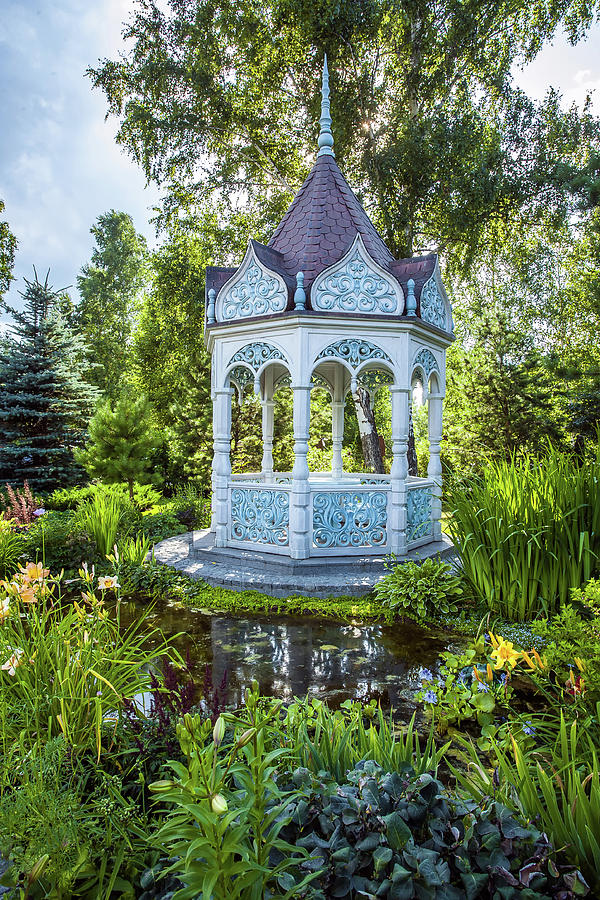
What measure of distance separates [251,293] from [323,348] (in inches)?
47.4

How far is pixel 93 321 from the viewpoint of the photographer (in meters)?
27.7

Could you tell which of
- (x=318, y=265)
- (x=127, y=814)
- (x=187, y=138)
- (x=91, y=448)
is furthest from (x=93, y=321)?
(x=127, y=814)

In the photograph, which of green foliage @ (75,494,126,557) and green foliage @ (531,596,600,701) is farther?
green foliage @ (75,494,126,557)

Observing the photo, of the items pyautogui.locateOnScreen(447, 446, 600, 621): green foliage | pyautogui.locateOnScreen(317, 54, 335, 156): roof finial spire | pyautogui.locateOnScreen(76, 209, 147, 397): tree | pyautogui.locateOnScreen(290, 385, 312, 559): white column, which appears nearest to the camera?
pyautogui.locateOnScreen(447, 446, 600, 621): green foliage

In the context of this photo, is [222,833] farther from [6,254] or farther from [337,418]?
[6,254]

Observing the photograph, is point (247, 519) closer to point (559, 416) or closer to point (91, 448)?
point (91, 448)

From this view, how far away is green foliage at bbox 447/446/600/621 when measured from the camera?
3652 millimetres

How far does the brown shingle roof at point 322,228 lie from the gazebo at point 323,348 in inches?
0.8

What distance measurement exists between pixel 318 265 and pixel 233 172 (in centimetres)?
806

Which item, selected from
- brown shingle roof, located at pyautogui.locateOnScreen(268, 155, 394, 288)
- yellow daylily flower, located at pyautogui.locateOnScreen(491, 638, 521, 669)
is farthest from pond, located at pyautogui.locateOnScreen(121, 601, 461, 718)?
brown shingle roof, located at pyautogui.locateOnScreen(268, 155, 394, 288)

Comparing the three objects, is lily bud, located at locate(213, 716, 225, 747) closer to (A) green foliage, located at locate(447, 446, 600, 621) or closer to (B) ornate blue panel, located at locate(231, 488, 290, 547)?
(A) green foliage, located at locate(447, 446, 600, 621)

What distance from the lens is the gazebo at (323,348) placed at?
5934 millimetres

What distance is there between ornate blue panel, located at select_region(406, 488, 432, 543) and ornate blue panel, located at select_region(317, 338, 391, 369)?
5.77ft

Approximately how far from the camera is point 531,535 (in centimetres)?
369
